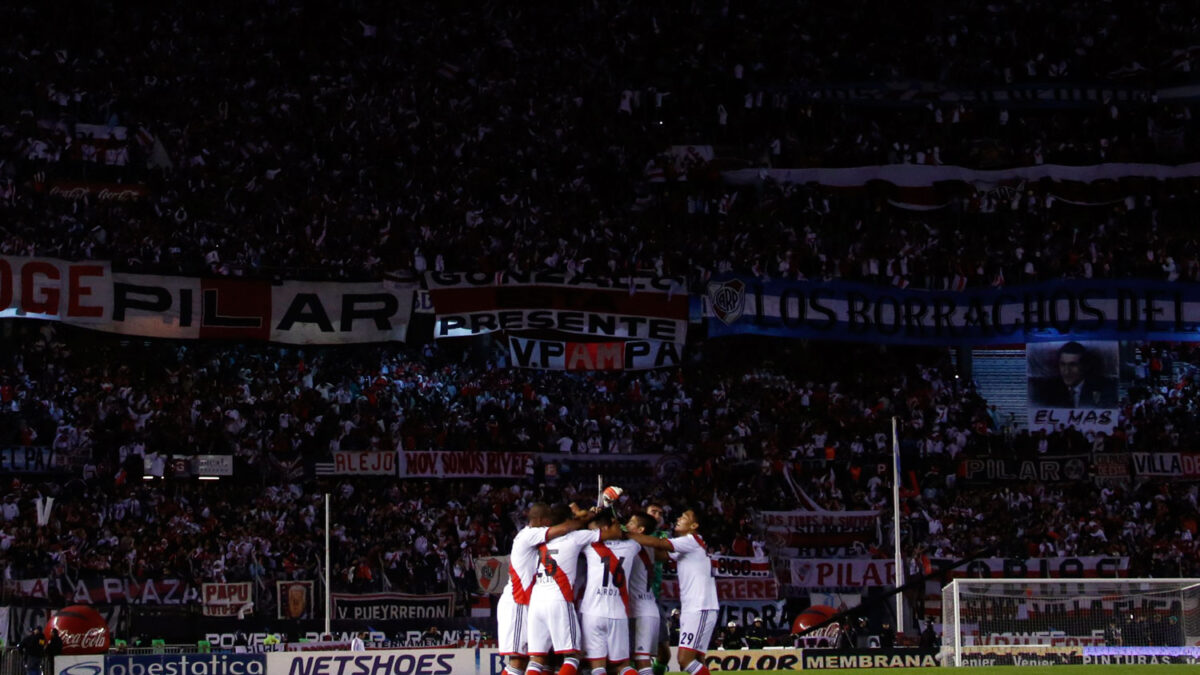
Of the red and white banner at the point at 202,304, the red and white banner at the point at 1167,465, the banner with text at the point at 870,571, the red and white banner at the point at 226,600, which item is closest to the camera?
the red and white banner at the point at 226,600

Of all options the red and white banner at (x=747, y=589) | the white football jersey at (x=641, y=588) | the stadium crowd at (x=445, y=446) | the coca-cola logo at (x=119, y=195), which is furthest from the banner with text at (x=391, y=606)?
the white football jersey at (x=641, y=588)

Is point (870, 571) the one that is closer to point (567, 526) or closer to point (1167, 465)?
point (1167, 465)

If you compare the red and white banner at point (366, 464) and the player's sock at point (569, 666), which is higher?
the red and white banner at point (366, 464)

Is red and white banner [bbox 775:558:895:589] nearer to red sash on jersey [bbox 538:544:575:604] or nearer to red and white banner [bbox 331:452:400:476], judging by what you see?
red and white banner [bbox 331:452:400:476]

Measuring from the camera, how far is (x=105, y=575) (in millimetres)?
30375

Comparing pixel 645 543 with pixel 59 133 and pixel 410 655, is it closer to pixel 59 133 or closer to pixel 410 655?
pixel 410 655

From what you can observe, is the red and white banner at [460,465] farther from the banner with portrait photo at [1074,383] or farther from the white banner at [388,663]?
the banner with portrait photo at [1074,383]

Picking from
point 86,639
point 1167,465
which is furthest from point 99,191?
point 1167,465

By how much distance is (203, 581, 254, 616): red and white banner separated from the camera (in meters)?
29.9

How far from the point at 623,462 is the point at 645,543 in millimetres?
22386

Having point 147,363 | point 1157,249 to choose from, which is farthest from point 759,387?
point 147,363

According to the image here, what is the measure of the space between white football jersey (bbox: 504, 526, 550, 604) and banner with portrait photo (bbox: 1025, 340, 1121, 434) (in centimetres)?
3172

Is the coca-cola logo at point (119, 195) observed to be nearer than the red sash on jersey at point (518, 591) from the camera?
No

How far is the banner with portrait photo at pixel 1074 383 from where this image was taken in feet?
143
